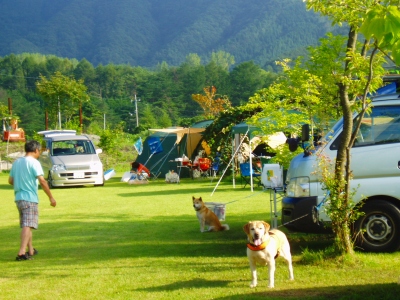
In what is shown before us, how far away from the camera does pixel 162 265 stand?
7.99 meters

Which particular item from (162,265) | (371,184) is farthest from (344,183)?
(162,265)

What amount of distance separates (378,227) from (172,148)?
70.0ft

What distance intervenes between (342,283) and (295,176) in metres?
2.03

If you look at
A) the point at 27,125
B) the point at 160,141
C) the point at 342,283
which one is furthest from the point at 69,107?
the point at 342,283

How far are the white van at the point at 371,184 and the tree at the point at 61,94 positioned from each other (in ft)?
131

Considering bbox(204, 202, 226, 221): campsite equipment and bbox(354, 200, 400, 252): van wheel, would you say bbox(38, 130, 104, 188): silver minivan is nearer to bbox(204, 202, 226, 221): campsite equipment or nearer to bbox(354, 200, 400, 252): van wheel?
bbox(204, 202, 226, 221): campsite equipment

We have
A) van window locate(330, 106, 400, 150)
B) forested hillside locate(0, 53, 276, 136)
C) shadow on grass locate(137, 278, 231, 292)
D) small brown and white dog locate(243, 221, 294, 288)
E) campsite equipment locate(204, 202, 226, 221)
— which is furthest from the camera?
forested hillside locate(0, 53, 276, 136)

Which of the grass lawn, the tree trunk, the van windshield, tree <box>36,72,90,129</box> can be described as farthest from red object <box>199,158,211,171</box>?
tree <box>36,72,90,129</box>

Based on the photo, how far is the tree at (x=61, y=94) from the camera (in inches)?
1832

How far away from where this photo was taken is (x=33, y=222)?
877 cm

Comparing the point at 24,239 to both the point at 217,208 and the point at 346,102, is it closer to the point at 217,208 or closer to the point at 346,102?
the point at 217,208

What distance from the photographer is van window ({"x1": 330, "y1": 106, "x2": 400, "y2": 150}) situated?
→ 8102mm

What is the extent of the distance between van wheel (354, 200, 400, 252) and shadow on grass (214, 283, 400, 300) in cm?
157

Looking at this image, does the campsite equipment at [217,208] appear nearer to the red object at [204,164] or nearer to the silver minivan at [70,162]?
the silver minivan at [70,162]
